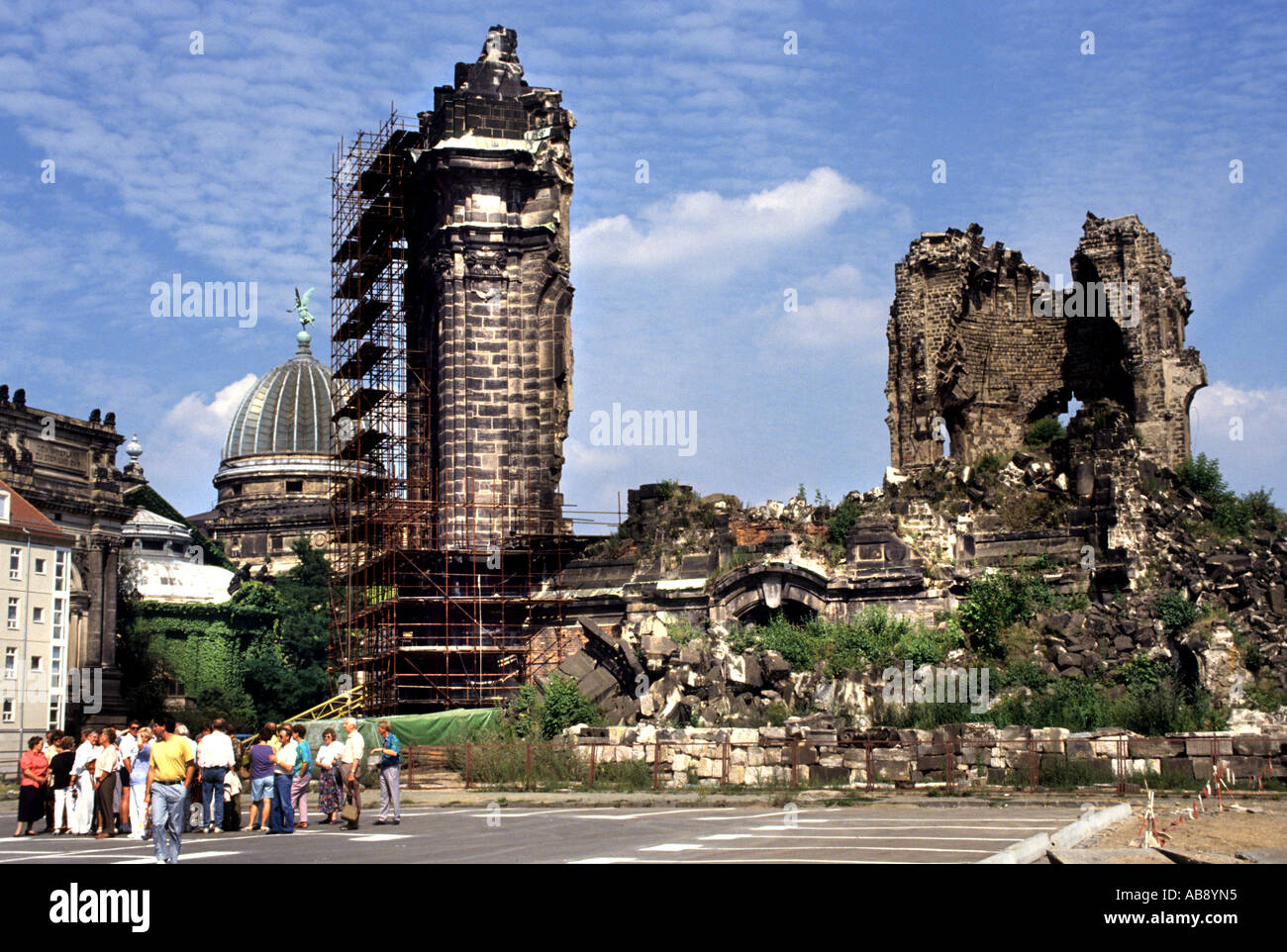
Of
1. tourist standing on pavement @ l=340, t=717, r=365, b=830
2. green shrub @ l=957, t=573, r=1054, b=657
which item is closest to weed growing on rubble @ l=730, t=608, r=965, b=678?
green shrub @ l=957, t=573, r=1054, b=657

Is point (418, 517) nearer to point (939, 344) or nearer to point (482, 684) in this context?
point (482, 684)

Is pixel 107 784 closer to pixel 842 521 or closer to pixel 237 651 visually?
pixel 842 521

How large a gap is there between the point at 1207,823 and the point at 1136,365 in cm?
2770

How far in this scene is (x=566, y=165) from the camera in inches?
1710

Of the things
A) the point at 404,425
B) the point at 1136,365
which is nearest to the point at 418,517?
the point at 404,425

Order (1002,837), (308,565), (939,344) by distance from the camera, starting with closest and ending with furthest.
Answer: (1002,837), (939,344), (308,565)

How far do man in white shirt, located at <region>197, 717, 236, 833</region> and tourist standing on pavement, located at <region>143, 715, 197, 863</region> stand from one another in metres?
3.22

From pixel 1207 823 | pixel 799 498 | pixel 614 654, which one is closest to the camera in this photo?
pixel 1207 823

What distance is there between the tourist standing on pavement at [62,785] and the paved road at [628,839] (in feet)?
3.52

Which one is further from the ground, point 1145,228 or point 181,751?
point 1145,228

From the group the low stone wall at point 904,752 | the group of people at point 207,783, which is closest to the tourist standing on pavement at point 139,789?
the group of people at point 207,783

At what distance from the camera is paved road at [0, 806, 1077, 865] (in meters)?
14.1

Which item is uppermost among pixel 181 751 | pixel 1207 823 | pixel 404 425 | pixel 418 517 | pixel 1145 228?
pixel 1145 228

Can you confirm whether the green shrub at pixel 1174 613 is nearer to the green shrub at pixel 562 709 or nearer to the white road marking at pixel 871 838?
the green shrub at pixel 562 709
